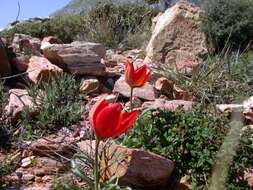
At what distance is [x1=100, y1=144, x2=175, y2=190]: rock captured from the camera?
3.32 m

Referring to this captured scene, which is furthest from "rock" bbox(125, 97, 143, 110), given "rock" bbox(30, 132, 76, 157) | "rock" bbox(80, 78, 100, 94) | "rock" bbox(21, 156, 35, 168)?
"rock" bbox(21, 156, 35, 168)

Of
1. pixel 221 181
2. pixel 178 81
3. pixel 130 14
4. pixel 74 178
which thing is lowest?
pixel 130 14

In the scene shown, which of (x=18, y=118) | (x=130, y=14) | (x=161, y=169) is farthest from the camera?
(x=130, y=14)

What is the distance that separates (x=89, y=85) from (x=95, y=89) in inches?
3.1

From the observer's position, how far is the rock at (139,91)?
18.6 feet

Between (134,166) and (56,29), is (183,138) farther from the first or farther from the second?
(56,29)

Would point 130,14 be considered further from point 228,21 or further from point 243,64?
point 243,64

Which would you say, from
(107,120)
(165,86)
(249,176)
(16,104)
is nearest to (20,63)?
(16,104)

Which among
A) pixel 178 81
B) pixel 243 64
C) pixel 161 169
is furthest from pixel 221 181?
pixel 243 64

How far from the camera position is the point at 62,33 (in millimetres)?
11555

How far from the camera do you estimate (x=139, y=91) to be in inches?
225

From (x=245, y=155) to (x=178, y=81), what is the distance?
2792mm

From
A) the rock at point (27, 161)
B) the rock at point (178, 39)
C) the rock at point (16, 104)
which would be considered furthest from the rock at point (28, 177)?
the rock at point (178, 39)

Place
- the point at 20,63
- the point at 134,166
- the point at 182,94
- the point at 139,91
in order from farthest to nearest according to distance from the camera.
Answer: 1. the point at 20,63
2. the point at 182,94
3. the point at 139,91
4. the point at 134,166
